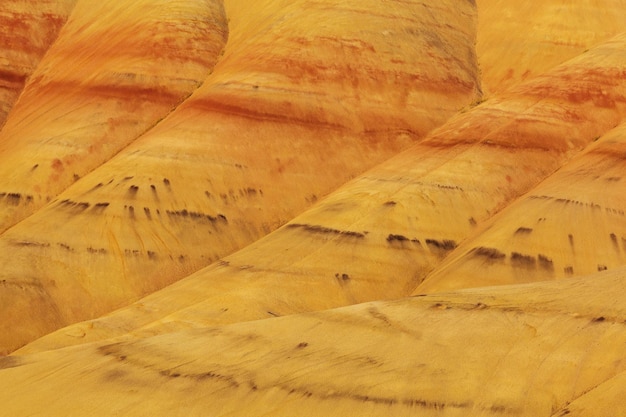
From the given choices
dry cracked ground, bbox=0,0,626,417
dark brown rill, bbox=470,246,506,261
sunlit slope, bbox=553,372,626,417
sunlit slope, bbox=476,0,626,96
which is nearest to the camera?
sunlit slope, bbox=553,372,626,417

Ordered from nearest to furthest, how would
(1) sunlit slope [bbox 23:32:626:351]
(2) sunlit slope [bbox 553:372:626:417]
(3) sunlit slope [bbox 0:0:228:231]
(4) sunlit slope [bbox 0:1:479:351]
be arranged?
(2) sunlit slope [bbox 553:372:626:417] → (1) sunlit slope [bbox 23:32:626:351] → (4) sunlit slope [bbox 0:1:479:351] → (3) sunlit slope [bbox 0:0:228:231]

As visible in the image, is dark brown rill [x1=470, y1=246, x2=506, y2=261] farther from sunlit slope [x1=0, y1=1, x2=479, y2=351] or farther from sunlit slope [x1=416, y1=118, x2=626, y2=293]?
sunlit slope [x1=0, y1=1, x2=479, y2=351]

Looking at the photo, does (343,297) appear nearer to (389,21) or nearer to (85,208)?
(85,208)

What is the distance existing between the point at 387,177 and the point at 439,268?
4729 mm

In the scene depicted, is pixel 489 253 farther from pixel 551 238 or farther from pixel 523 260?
pixel 551 238

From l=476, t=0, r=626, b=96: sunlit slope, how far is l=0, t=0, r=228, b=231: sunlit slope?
11.2m

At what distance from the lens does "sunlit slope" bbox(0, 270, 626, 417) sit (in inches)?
612

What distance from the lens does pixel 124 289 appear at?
104ft

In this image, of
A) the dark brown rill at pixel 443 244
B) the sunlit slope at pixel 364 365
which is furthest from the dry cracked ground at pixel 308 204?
the dark brown rill at pixel 443 244

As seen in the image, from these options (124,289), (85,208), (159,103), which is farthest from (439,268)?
(159,103)

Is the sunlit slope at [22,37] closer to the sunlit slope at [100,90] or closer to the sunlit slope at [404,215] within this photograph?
the sunlit slope at [100,90]

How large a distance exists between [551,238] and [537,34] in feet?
47.1

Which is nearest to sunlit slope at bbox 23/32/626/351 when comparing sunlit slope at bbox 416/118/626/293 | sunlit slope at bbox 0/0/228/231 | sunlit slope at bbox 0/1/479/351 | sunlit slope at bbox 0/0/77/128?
sunlit slope at bbox 416/118/626/293

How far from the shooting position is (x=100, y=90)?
1563 inches
